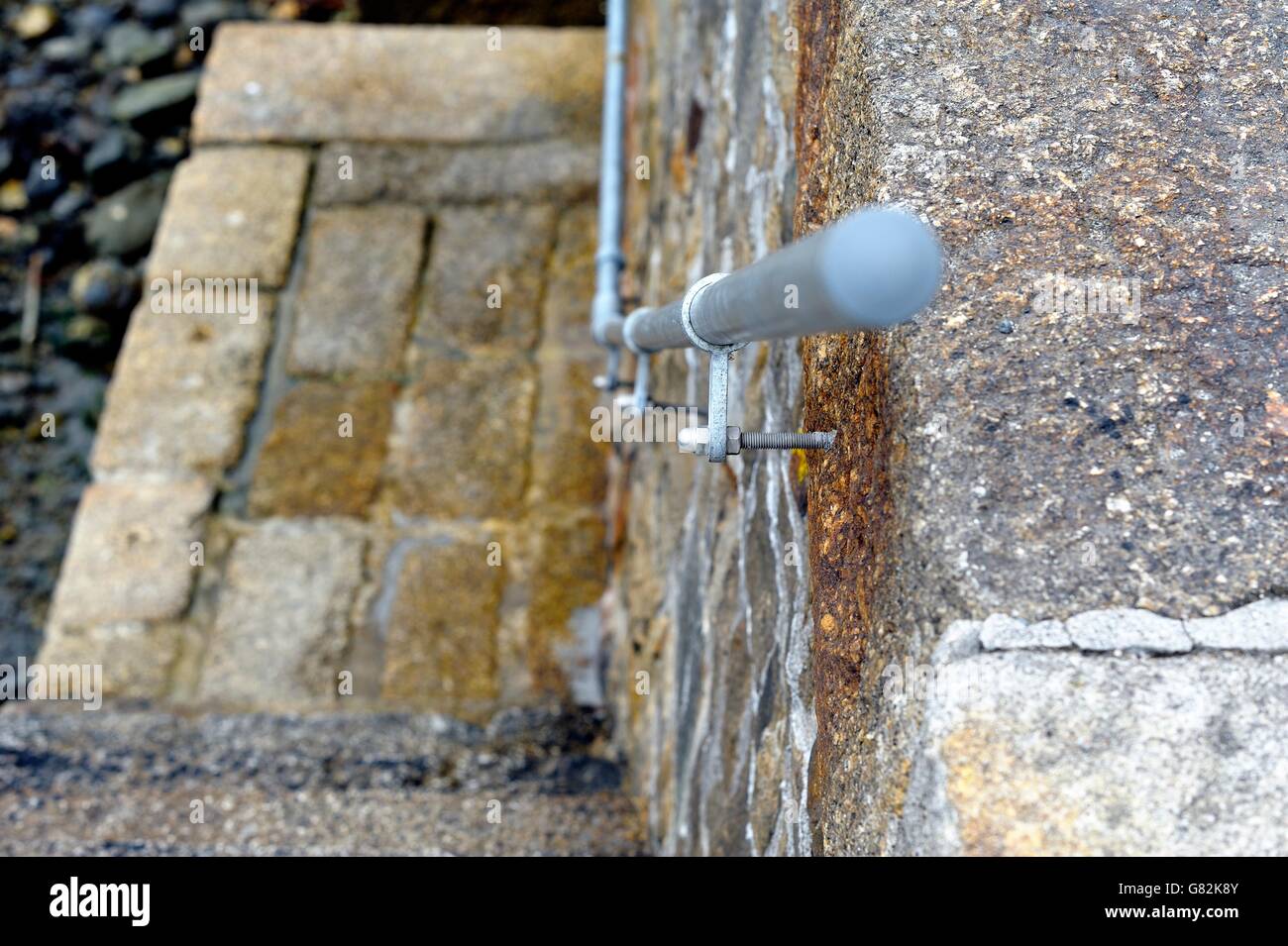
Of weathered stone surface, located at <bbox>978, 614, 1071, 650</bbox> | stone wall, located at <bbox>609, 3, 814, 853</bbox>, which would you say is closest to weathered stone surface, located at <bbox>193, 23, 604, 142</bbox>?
stone wall, located at <bbox>609, 3, 814, 853</bbox>

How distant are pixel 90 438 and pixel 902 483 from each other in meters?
2.98

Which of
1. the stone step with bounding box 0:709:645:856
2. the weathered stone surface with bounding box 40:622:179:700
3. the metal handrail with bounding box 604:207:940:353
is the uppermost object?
the metal handrail with bounding box 604:207:940:353

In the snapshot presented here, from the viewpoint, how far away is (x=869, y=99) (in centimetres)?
86

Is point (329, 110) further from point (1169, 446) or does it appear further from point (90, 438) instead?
point (1169, 446)

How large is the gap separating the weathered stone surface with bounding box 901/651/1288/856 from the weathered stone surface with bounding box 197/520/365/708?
183 centimetres

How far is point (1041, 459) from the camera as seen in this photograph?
713 millimetres

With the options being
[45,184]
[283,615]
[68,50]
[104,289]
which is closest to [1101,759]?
[283,615]

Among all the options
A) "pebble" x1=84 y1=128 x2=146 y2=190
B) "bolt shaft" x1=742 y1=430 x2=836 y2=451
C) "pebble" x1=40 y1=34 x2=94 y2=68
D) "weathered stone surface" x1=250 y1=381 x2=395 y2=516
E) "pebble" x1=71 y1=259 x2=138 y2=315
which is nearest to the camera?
"bolt shaft" x1=742 y1=430 x2=836 y2=451

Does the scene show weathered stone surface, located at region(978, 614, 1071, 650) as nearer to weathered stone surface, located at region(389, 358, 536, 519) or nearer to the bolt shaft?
the bolt shaft

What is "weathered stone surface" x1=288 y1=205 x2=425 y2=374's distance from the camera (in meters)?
2.68

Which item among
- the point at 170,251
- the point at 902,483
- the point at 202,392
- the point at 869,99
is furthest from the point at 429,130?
the point at 902,483

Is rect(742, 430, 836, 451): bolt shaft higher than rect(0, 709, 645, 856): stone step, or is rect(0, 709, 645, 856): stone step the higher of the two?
rect(742, 430, 836, 451): bolt shaft

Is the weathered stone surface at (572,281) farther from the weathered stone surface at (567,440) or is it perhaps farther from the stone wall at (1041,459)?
the stone wall at (1041,459)

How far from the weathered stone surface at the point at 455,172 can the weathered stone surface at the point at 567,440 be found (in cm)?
51
